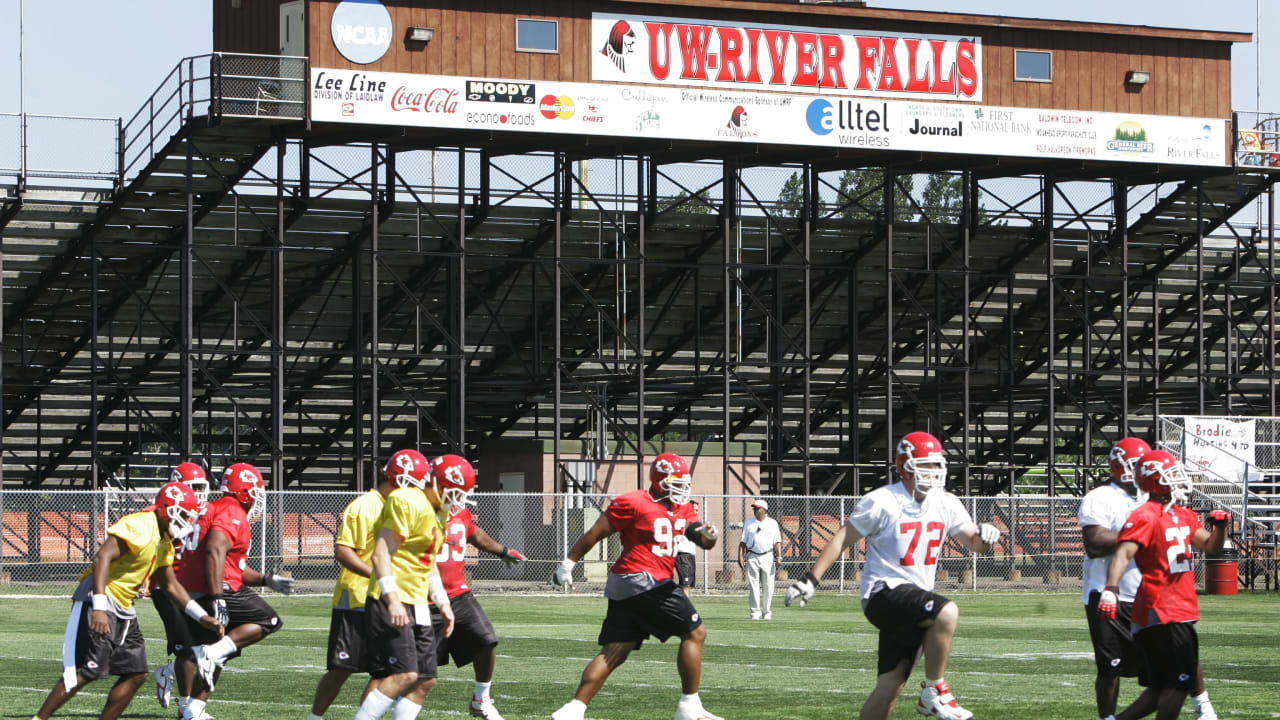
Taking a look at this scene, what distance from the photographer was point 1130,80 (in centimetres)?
4119

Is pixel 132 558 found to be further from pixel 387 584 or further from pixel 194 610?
pixel 387 584

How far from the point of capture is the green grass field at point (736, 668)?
15156 mm

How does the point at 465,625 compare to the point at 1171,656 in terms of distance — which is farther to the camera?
the point at 465,625

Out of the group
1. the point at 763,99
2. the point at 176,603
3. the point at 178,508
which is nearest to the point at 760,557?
the point at 763,99

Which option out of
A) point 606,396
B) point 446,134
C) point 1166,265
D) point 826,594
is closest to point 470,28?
point 446,134

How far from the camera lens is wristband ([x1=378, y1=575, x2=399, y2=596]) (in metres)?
11.3

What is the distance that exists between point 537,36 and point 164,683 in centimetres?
2370

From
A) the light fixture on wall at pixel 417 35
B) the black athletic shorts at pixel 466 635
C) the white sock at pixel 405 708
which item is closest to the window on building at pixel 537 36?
the light fixture on wall at pixel 417 35

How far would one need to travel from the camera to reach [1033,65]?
1594 inches

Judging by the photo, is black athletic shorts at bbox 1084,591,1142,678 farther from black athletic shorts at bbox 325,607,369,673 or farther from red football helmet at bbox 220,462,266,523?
red football helmet at bbox 220,462,266,523

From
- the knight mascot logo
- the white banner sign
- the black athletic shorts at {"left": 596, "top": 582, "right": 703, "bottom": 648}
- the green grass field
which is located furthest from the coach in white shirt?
the black athletic shorts at {"left": 596, "top": 582, "right": 703, "bottom": 648}

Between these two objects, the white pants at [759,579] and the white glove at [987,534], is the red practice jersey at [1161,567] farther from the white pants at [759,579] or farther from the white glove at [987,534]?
the white pants at [759,579]

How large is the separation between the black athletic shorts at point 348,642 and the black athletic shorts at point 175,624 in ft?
7.67

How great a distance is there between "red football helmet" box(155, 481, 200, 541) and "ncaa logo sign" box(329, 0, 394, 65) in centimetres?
2315
